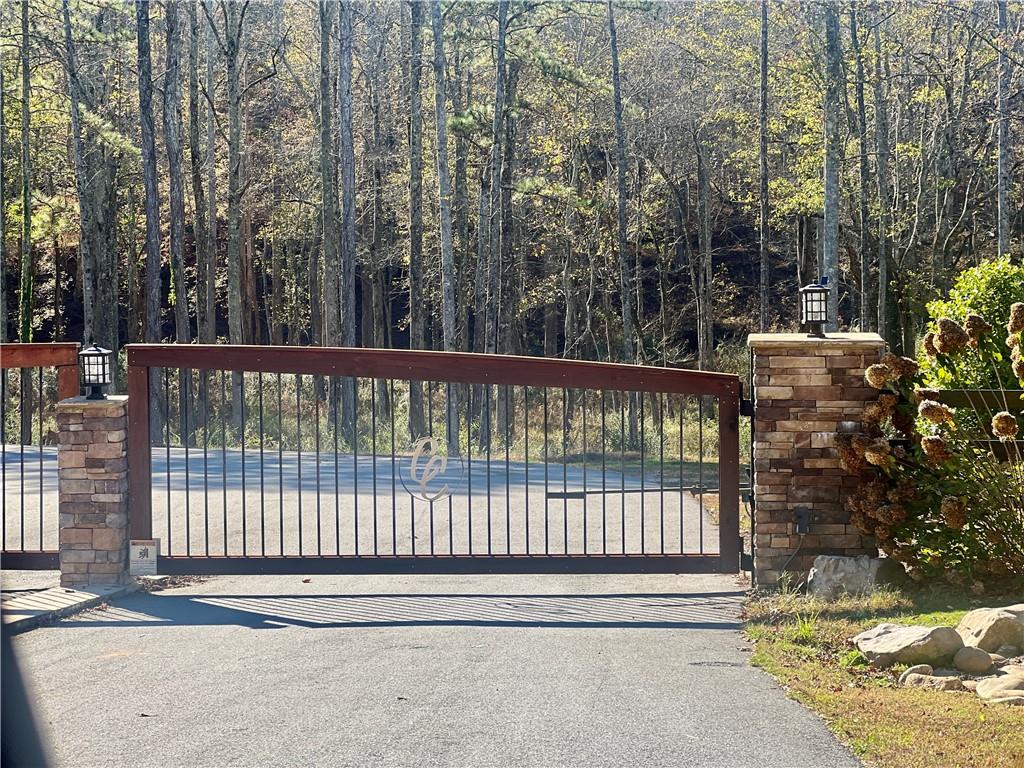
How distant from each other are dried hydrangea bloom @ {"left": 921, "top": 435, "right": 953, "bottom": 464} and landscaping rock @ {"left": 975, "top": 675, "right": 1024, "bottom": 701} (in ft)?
5.89

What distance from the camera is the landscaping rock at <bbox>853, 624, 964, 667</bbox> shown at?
20.0ft

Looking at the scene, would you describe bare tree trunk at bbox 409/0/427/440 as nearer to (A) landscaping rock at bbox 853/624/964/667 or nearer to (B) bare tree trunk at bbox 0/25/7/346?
(B) bare tree trunk at bbox 0/25/7/346

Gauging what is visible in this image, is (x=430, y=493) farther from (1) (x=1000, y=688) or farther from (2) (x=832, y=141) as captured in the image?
(2) (x=832, y=141)

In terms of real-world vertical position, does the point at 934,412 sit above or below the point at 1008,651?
above

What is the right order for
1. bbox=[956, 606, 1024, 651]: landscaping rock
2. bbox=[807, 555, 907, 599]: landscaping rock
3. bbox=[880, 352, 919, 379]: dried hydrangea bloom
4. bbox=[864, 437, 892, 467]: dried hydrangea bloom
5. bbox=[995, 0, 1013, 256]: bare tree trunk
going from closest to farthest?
bbox=[956, 606, 1024, 651]: landscaping rock
bbox=[864, 437, 892, 467]: dried hydrangea bloom
bbox=[880, 352, 919, 379]: dried hydrangea bloom
bbox=[807, 555, 907, 599]: landscaping rock
bbox=[995, 0, 1013, 256]: bare tree trunk

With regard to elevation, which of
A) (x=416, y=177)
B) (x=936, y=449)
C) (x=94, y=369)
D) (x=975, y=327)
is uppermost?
(x=416, y=177)

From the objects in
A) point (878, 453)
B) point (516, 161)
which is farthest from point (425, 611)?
point (516, 161)

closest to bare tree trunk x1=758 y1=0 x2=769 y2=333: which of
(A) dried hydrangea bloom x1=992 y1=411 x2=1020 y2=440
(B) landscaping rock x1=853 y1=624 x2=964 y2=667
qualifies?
(A) dried hydrangea bloom x1=992 y1=411 x2=1020 y2=440

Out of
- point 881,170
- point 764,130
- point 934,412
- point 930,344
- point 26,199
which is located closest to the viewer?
point 934,412

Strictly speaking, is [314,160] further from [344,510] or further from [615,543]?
[615,543]

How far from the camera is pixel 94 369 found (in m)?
→ 8.29

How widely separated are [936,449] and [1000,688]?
1969mm

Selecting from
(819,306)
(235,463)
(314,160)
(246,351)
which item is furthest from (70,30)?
(819,306)

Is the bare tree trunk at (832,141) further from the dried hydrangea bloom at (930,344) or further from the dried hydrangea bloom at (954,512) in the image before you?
the dried hydrangea bloom at (954,512)
